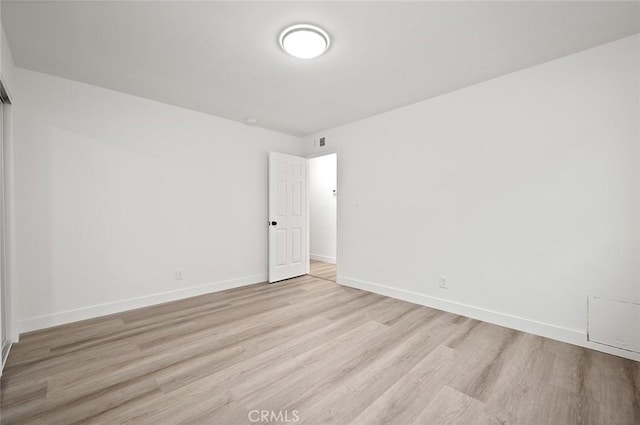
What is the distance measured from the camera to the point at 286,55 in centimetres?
234

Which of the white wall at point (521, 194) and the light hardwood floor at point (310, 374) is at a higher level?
the white wall at point (521, 194)

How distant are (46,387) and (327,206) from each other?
5.09 metres

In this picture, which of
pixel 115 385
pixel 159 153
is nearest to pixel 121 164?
pixel 159 153

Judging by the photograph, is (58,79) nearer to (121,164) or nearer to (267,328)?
(121,164)

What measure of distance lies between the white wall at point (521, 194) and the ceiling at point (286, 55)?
304 millimetres

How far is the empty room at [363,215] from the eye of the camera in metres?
1.77

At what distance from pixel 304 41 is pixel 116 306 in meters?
3.36

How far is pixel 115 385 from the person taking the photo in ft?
5.85

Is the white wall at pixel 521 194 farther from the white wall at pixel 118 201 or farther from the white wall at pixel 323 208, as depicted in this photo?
the white wall at pixel 323 208

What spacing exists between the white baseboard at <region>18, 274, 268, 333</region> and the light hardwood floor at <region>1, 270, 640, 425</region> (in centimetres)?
12

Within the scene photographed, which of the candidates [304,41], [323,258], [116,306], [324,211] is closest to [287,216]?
[324,211]

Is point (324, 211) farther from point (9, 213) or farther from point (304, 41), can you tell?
point (9, 213)

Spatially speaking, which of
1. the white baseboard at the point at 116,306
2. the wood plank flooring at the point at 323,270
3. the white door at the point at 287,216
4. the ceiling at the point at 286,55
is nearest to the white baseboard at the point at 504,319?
the wood plank flooring at the point at 323,270

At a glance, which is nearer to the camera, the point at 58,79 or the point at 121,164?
the point at 58,79
